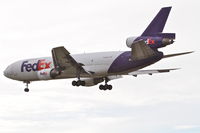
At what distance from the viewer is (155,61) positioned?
61656mm

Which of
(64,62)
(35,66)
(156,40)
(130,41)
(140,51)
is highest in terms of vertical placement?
(156,40)

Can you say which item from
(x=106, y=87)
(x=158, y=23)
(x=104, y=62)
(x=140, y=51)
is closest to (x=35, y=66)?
(x=106, y=87)

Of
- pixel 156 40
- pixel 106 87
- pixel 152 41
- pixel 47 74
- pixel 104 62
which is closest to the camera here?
pixel 156 40

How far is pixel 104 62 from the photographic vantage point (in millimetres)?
64500

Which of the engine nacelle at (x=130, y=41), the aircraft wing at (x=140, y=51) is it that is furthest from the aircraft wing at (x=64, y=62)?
the aircraft wing at (x=140, y=51)

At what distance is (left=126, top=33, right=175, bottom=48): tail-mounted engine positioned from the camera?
197ft

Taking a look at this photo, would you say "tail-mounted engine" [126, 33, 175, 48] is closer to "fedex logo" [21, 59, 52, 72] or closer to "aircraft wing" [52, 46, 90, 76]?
"aircraft wing" [52, 46, 90, 76]

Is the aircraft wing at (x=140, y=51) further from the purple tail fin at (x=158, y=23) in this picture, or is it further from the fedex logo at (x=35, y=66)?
the fedex logo at (x=35, y=66)

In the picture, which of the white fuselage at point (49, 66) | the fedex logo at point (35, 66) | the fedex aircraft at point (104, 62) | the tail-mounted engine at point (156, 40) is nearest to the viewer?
the tail-mounted engine at point (156, 40)

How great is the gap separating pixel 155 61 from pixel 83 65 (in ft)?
30.2

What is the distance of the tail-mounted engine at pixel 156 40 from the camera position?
197 feet

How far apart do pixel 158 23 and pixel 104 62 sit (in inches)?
294

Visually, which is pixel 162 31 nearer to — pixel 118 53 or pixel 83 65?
pixel 118 53

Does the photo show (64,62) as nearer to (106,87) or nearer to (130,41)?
(106,87)
